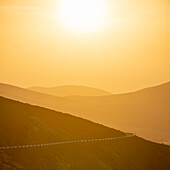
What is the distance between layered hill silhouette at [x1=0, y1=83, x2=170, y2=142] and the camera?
11181 cm

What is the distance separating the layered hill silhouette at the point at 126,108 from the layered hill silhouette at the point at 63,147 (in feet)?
157

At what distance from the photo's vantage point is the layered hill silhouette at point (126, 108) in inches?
4402

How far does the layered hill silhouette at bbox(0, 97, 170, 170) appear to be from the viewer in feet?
109

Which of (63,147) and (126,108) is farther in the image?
(126,108)

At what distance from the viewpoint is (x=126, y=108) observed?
14912cm

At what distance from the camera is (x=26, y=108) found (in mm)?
47156

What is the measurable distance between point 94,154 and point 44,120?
392 inches

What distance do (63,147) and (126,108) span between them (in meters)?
113

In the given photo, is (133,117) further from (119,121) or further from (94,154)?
(94,154)

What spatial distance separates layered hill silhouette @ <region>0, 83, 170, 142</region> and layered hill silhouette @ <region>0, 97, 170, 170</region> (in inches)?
1887

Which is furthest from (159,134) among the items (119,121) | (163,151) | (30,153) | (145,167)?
(30,153)

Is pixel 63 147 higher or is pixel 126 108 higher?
pixel 126 108

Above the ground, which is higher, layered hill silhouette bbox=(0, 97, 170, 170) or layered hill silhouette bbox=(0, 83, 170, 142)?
layered hill silhouette bbox=(0, 83, 170, 142)

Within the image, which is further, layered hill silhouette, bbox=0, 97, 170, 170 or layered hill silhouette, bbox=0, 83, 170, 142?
layered hill silhouette, bbox=0, 83, 170, 142
